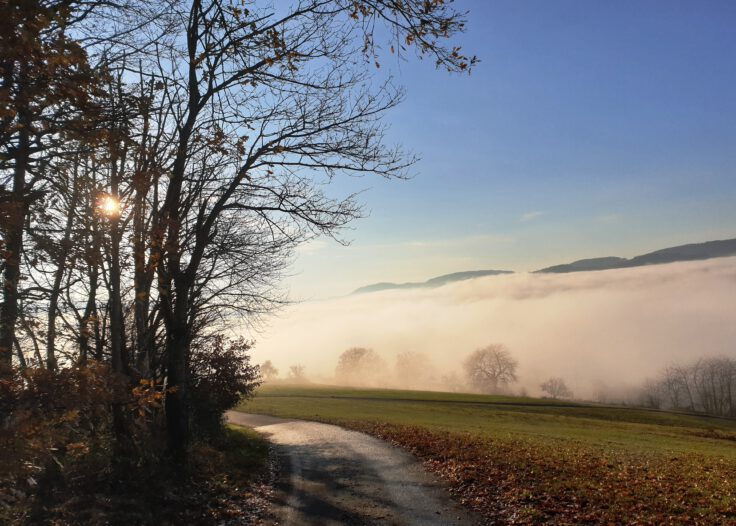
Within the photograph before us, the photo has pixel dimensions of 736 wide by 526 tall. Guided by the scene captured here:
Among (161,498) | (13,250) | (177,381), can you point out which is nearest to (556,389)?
(177,381)

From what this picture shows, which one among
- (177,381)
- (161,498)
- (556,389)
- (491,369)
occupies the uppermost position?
(177,381)

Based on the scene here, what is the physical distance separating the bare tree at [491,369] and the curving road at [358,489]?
10763cm

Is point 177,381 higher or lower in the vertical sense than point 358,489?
higher

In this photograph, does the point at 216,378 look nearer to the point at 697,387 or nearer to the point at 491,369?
the point at 491,369

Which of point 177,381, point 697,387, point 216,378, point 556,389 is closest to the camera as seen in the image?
point 177,381

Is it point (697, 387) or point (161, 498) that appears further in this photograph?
point (697, 387)

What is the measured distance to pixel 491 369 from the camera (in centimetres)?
12112

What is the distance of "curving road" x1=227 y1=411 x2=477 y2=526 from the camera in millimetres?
9742

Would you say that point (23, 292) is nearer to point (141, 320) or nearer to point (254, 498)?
point (141, 320)

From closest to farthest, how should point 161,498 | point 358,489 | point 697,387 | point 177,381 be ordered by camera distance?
point 161,498 → point 358,489 → point 177,381 → point 697,387

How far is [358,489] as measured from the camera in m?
12.0

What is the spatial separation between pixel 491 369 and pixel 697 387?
2005 inches

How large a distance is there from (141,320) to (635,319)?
197 metres

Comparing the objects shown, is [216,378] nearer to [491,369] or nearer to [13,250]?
[13,250]
